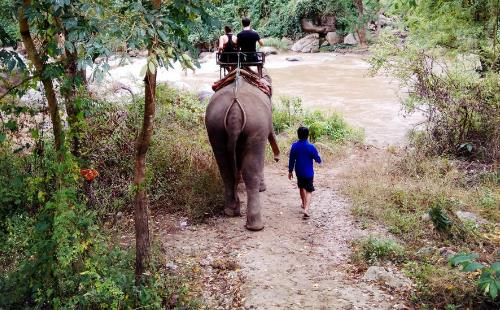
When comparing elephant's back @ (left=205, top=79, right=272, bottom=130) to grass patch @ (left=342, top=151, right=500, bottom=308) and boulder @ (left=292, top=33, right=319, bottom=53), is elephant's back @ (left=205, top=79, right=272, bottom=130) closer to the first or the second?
grass patch @ (left=342, top=151, right=500, bottom=308)

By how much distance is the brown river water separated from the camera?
12555 mm

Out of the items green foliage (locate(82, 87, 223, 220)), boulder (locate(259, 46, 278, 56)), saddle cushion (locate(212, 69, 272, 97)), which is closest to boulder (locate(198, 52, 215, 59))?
boulder (locate(259, 46, 278, 56))

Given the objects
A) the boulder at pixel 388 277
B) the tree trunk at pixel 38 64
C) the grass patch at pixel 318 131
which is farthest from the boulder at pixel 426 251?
the grass patch at pixel 318 131

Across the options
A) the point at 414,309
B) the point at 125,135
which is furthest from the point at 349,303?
the point at 125,135

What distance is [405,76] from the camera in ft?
27.3

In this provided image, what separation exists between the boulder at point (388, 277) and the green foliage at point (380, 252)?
20 centimetres

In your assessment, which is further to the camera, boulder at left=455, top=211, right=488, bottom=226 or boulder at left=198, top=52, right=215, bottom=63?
boulder at left=198, top=52, right=215, bottom=63

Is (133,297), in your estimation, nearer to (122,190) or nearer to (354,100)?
(122,190)


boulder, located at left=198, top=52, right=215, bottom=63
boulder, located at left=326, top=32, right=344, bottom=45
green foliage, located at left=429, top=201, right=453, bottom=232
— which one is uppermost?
boulder, located at left=326, top=32, right=344, bottom=45

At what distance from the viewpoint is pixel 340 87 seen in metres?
17.9

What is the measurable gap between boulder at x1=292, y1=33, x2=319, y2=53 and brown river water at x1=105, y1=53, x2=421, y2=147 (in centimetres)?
134

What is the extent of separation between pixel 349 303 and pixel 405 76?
5.27 metres

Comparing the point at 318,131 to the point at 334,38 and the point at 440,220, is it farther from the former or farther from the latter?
the point at 334,38

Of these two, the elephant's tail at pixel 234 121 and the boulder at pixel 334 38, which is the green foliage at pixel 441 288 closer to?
the elephant's tail at pixel 234 121
